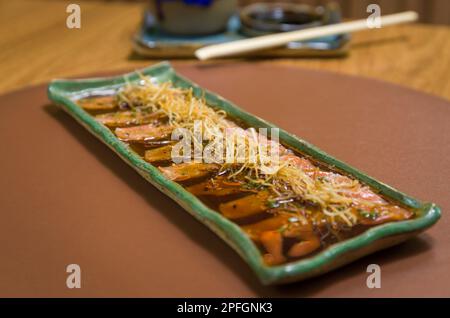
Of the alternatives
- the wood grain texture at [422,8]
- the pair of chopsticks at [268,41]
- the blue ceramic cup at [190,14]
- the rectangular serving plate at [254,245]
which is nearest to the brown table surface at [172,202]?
the rectangular serving plate at [254,245]

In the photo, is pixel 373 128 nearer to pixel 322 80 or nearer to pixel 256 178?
pixel 322 80

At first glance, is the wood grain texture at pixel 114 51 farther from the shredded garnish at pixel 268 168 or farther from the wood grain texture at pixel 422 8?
the wood grain texture at pixel 422 8

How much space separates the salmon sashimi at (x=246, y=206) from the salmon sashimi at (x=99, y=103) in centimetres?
46

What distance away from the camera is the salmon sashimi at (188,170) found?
0.93 meters

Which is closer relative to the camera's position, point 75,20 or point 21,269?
point 21,269

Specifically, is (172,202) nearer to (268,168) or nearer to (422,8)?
(268,168)

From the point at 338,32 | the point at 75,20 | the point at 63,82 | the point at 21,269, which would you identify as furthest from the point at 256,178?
the point at 75,20

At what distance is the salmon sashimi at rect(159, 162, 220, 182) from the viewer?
93 cm

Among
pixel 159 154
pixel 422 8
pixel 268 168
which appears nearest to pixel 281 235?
pixel 268 168

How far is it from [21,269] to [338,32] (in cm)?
117

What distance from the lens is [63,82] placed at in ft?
4.19

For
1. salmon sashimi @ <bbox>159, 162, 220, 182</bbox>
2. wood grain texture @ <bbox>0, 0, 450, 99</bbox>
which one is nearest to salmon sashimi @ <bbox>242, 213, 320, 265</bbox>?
salmon sashimi @ <bbox>159, 162, 220, 182</bbox>

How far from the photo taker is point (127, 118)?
3.78ft
